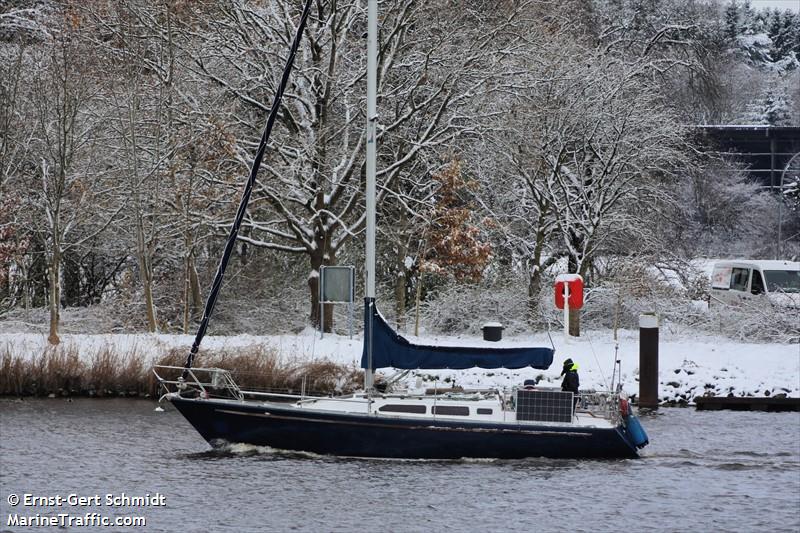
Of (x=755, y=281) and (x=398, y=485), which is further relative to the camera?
(x=755, y=281)

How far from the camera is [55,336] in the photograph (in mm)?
32906

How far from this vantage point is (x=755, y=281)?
132 ft

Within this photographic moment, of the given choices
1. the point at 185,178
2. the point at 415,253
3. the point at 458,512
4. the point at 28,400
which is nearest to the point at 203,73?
the point at 185,178

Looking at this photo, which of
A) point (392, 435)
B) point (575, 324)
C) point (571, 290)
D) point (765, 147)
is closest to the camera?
point (392, 435)

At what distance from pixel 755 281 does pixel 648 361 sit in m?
11.9

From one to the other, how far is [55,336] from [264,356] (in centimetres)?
619

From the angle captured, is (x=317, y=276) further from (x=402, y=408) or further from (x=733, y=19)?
(x=733, y=19)

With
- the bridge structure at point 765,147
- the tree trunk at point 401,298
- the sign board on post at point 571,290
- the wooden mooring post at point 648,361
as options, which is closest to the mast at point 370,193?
the wooden mooring post at point 648,361

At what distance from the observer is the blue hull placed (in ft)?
77.0

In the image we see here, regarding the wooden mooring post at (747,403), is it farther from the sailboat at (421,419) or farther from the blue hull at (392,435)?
the blue hull at (392,435)

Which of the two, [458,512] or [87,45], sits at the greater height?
[87,45]

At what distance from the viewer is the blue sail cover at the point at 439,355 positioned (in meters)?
23.4

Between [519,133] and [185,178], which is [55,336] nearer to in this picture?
[185,178]

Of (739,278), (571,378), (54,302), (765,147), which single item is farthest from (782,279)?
(765,147)
